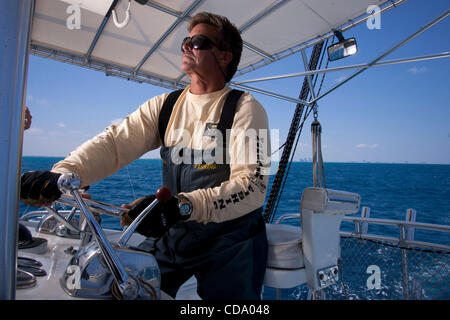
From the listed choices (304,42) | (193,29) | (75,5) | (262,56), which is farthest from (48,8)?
(304,42)

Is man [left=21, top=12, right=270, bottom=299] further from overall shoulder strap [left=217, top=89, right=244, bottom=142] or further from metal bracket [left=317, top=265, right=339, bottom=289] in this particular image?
metal bracket [left=317, top=265, right=339, bottom=289]

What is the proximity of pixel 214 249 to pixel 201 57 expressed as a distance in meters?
0.91

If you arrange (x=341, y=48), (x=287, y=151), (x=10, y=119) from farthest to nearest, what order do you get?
(x=287, y=151)
(x=341, y=48)
(x=10, y=119)

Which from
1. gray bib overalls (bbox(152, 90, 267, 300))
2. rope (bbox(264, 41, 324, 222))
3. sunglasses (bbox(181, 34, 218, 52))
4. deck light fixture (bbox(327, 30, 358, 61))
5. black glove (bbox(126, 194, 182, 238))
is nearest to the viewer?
black glove (bbox(126, 194, 182, 238))

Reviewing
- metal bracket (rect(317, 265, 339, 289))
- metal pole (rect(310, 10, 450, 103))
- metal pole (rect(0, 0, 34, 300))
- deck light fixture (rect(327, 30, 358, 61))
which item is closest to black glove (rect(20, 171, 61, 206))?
metal pole (rect(0, 0, 34, 300))

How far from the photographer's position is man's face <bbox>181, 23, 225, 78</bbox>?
1.32m

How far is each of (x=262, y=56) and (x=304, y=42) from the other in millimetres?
457

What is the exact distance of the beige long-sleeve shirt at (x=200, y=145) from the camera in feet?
3.16

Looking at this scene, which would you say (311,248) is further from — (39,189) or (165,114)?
(39,189)

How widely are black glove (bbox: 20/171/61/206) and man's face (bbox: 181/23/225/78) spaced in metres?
0.82

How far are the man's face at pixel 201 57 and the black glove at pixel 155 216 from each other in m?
0.80

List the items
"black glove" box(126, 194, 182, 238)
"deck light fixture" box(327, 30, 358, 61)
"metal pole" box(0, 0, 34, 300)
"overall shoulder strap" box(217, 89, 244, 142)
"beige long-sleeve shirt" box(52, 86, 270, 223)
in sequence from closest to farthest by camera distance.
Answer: "metal pole" box(0, 0, 34, 300) → "black glove" box(126, 194, 182, 238) → "beige long-sleeve shirt" box(52, 86, 270, 223) → "overall shoulder strap" box(217, 89, 244, 142) → "deck light fixture" box(327, 30, 358, 61)

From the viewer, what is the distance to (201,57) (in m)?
1.32

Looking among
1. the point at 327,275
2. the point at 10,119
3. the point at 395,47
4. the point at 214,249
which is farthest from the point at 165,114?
the point at 395,47
